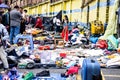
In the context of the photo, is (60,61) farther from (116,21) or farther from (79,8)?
(79,8)

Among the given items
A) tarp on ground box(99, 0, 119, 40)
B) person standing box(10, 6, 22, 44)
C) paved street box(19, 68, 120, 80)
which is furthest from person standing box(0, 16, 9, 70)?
tarp on ground box(99, 0, 119, 40)

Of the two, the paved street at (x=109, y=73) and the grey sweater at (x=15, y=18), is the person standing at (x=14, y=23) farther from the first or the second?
the paved street at (x=109, y=73)

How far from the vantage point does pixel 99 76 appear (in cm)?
725

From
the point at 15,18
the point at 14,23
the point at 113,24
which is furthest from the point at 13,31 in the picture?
the point at 113,24

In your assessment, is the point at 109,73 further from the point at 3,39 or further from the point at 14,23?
the point at 14,23

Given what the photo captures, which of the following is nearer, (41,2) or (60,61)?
(60,61)

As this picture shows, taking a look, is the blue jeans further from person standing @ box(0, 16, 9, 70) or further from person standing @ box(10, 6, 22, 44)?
person standing @ box(0, 16, 9, 70)

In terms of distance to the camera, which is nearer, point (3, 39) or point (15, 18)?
point (3, 39)

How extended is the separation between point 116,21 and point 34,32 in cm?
670

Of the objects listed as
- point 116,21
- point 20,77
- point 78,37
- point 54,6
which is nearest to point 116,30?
point 116,21

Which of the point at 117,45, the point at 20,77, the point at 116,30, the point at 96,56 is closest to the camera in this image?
the point at 20,77

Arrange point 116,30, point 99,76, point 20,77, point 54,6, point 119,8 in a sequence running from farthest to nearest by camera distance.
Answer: point 54,6
point 116,30
point 119,8
point 20,77
point 99,76

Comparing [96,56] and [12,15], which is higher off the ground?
[12,15]

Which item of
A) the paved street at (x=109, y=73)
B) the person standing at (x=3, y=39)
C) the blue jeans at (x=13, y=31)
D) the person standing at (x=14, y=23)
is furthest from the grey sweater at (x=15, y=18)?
the person standing at (x=3, y=39)
